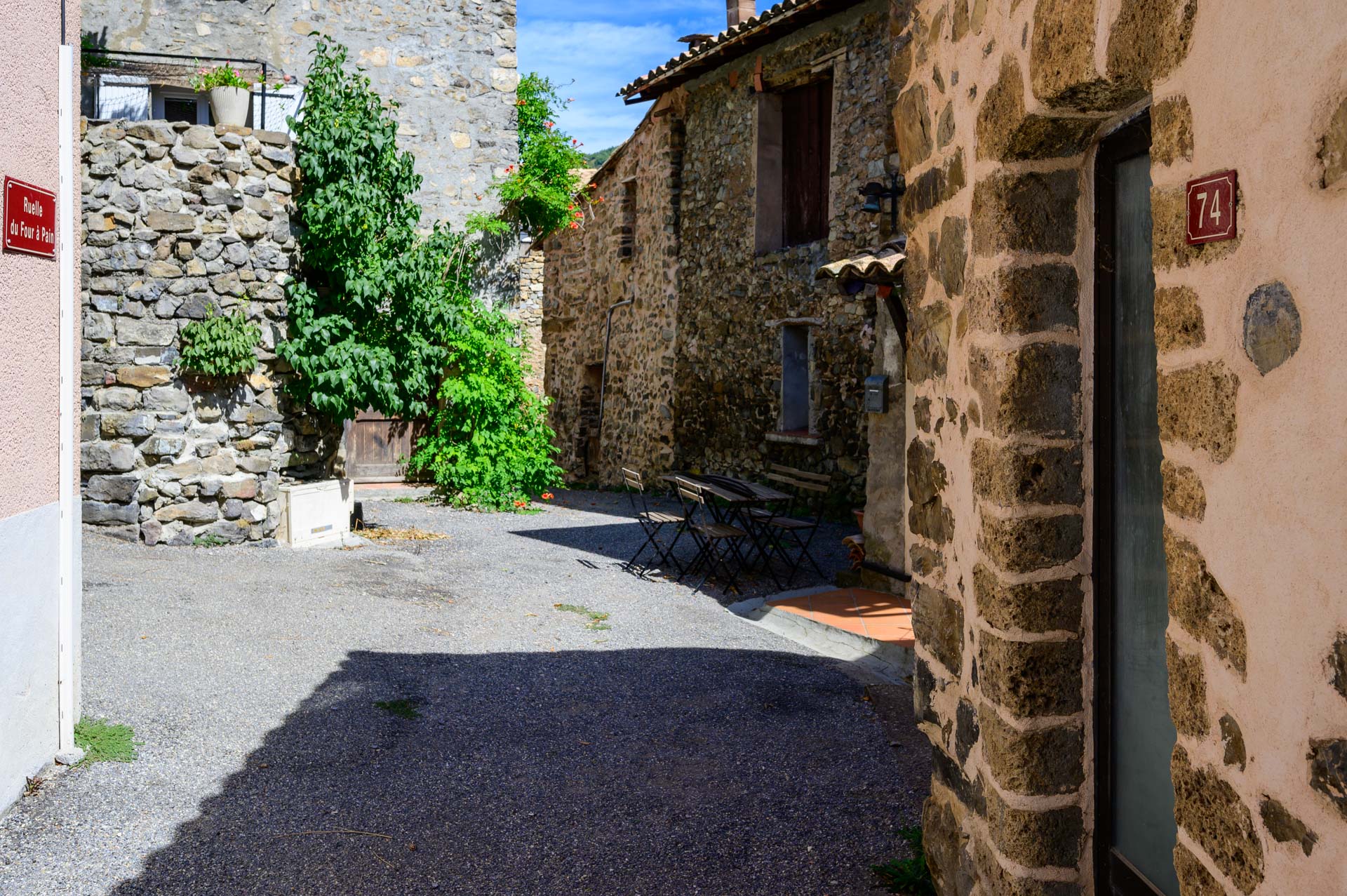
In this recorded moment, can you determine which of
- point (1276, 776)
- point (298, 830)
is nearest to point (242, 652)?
point (298, 830)

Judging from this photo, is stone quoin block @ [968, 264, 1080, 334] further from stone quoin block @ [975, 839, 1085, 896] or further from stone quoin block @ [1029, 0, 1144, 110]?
stone quoin block @ [975, 839, 1085, 896]

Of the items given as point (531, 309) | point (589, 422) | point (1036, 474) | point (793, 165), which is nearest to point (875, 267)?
point (1036, 474)

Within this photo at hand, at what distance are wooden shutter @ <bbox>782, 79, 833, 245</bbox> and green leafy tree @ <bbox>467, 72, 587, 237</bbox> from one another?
257 centimetres

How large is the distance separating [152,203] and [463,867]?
691 cm

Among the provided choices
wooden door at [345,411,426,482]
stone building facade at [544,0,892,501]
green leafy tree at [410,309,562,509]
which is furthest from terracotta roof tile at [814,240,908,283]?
wooden door at [345,411,426,482]

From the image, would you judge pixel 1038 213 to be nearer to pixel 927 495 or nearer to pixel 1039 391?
pixel 1039 391

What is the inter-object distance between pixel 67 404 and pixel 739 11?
12261mm

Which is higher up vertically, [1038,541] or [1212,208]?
[1212,208]

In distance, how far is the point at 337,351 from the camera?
8992 mm

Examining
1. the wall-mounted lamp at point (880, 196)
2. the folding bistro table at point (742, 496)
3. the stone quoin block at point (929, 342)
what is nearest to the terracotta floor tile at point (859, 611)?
the folding bistro table at point (742, 496)

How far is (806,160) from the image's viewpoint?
12.4 metres

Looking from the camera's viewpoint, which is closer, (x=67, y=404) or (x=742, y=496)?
(x=67, y=404)

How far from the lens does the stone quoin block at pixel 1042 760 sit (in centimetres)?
239

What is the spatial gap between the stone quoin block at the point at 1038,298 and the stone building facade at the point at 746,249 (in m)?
6.91
